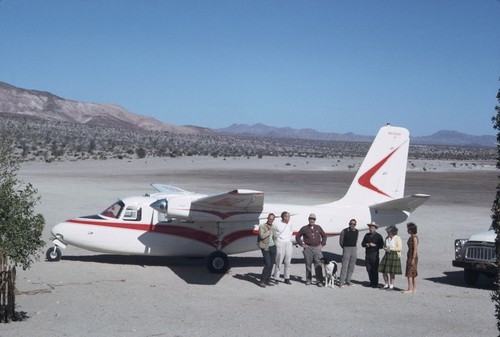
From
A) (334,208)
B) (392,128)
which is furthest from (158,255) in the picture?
(392,128)

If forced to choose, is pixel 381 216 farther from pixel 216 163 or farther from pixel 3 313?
pixel 216 163

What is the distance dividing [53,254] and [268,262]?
6.31 metres

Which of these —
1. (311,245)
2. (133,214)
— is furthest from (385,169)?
(133,214)

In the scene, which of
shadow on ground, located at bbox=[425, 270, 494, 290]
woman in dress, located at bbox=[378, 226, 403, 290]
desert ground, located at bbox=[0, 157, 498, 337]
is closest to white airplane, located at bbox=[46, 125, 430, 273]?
desert ground, located at bbox=[0, 157, 498, 337]

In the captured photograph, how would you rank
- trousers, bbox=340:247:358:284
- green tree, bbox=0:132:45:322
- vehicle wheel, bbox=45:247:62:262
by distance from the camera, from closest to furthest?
1. green tree, bbox=0:132:45:322
2. trousers, bbox=340:247:358:284
3. vehicle wheel, bbox=45:247:62:262

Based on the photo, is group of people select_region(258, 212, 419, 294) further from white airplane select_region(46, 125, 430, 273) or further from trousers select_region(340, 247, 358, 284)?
white airplane select_region(46, 125, 430, 273)

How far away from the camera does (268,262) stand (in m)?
16.8

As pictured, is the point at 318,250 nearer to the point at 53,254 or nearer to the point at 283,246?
the point at 283,246

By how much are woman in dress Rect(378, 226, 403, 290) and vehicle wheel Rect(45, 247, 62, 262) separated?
8997 mm

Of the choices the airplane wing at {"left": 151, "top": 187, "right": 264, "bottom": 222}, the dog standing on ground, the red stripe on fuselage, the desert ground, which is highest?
the airplane wing at {"left": 151, "top": 187, "right": 264, "bottom": 222}

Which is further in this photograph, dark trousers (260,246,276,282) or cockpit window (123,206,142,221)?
cockpit window (123,206,142,221)

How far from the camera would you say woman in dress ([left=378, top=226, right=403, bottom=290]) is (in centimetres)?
1659

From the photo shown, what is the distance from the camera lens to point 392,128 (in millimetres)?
20203

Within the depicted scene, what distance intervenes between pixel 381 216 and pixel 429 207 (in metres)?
17.3
